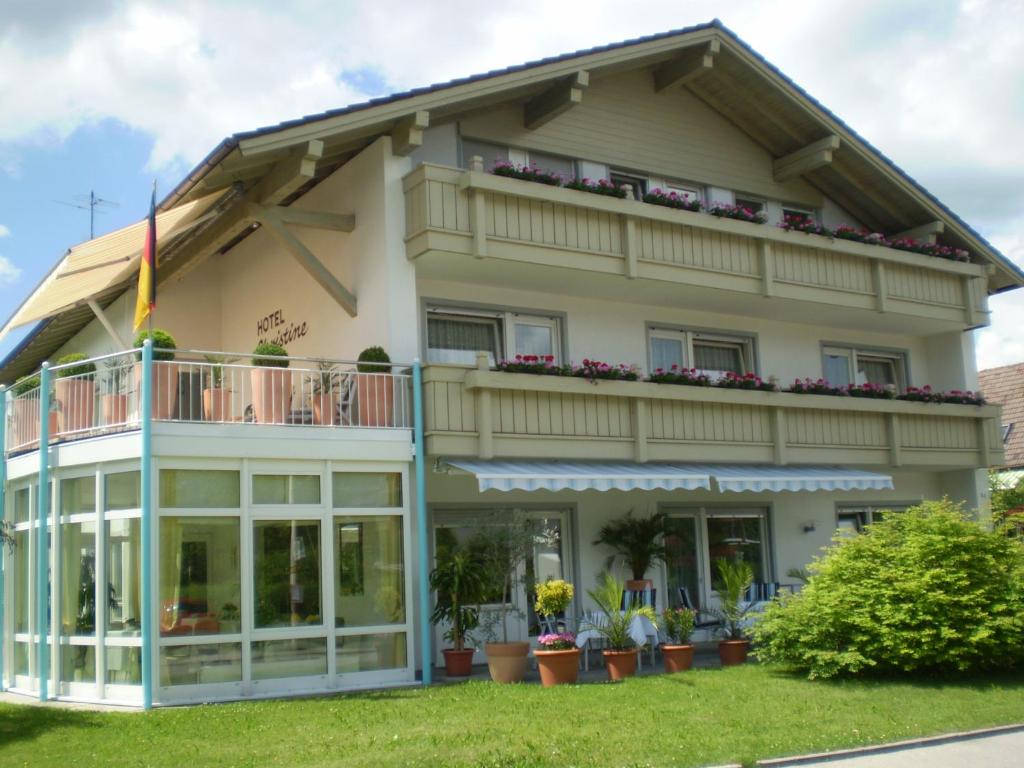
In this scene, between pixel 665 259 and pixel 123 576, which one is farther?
pixel 665 259

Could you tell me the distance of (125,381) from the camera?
1337 cm

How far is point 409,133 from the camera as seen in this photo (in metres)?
15.2

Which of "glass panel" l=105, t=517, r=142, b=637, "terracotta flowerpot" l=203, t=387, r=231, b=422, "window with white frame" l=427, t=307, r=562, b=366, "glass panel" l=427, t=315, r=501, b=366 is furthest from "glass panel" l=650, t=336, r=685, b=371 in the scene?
"glass panel" l=105, t=517, r=142, b=637

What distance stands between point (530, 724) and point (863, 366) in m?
13.7

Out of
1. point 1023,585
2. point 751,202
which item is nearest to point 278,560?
point 1023,585

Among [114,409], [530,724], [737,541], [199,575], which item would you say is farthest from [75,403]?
[737,541]

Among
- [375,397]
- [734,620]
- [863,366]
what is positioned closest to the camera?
[375,397]

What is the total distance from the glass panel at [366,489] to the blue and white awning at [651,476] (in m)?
0.85

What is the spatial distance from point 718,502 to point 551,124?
701cm

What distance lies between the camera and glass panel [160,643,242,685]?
12469 mm

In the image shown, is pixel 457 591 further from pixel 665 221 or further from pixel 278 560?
pixel 665 221

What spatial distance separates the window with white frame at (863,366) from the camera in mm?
21312

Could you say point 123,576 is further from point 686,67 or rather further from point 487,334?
point 686,67

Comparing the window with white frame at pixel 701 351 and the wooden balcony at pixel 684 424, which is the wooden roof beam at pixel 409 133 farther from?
the window with white frame at pixel 701 351
